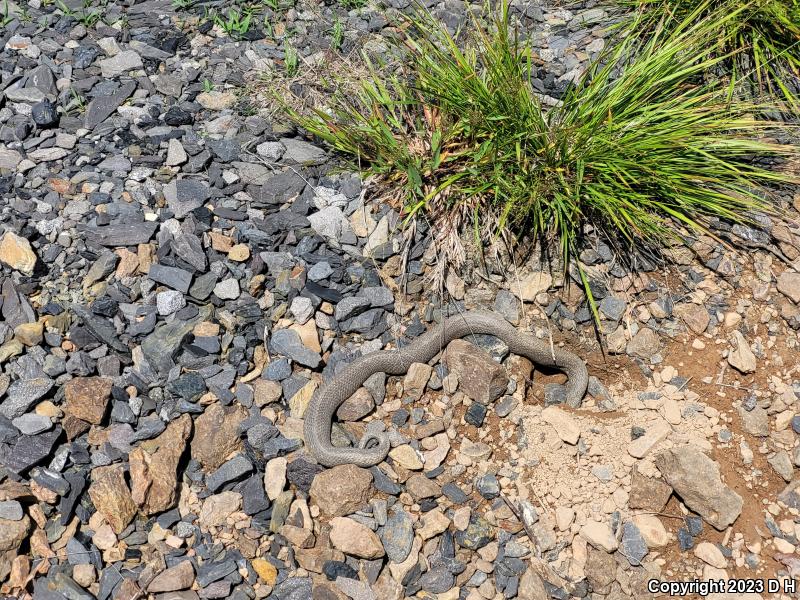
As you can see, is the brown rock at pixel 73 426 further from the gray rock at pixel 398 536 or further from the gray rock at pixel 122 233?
→ the gray rock at pixel 398 536

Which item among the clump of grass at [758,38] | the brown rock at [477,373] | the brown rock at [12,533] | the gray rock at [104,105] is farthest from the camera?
the gray rock at [104,105]

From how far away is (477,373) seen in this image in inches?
169

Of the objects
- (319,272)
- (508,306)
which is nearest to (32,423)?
(319,272)

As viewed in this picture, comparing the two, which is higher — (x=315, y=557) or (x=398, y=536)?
(x=398, y=536)

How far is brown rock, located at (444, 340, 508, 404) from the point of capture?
168 inches

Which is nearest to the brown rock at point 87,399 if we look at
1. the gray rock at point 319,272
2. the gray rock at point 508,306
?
the gray rock at point 319,272

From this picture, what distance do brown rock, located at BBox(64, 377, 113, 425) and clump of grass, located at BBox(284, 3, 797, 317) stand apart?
6.41 ft

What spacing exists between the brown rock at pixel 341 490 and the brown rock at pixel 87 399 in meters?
1.17

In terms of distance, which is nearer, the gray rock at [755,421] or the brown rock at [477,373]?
the gray rock at [755,421]

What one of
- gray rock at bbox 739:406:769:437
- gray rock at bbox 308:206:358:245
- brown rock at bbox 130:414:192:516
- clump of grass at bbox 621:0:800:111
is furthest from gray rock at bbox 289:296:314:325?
clump of grass at bbox 621:0:800:111

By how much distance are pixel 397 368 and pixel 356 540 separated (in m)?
1.03

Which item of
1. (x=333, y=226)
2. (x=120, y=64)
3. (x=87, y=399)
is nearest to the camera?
(x=87, y=399)

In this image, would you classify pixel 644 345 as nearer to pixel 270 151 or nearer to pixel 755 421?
pixel 755 421

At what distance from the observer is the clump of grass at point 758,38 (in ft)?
16.1
